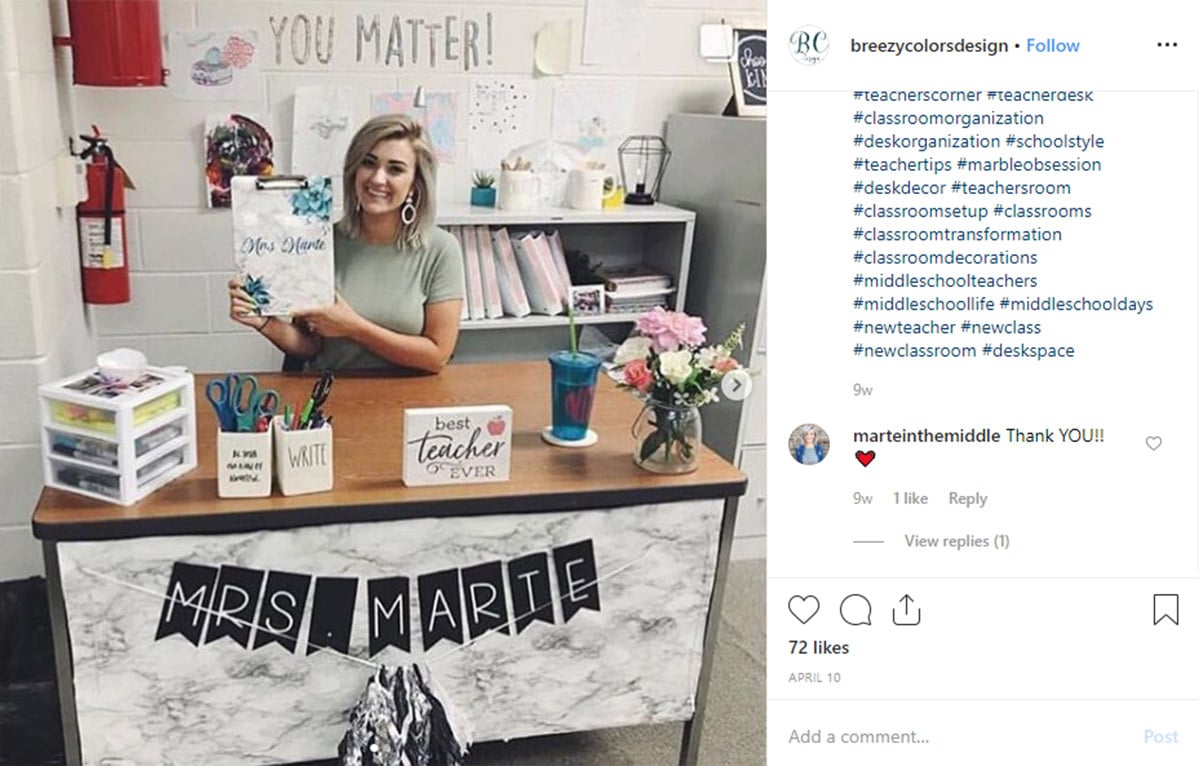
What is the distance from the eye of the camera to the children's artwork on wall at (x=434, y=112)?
8.66ft

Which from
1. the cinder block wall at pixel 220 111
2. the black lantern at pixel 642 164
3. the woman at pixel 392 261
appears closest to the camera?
the woman at pixel 392 261

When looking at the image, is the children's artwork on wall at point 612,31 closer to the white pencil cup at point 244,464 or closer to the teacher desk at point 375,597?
the teacher desk at point 375,597

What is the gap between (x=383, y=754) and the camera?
1545mm

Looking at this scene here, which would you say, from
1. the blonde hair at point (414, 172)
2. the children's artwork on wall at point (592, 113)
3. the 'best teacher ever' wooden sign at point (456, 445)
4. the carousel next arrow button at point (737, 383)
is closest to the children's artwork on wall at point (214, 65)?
the blonde hair at point (414, 172)

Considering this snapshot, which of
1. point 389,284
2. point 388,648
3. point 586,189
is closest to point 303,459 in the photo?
point 388,648

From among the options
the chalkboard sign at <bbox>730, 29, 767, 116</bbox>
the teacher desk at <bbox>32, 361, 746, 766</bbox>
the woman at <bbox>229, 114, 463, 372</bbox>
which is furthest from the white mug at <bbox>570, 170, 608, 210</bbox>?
the teacher desk at <bbox>32, 361, 746, 766</bbox>

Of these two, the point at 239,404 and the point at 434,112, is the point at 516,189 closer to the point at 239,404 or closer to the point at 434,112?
the point at 434,112

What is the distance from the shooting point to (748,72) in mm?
2730

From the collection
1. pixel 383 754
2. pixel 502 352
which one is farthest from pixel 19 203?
pixel 502 352

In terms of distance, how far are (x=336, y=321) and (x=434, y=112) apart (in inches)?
36.9

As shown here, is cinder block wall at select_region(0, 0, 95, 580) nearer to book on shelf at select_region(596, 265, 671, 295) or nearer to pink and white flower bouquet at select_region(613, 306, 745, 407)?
pink and white flower bouquet at select_region(613, 306, 745, 407)
